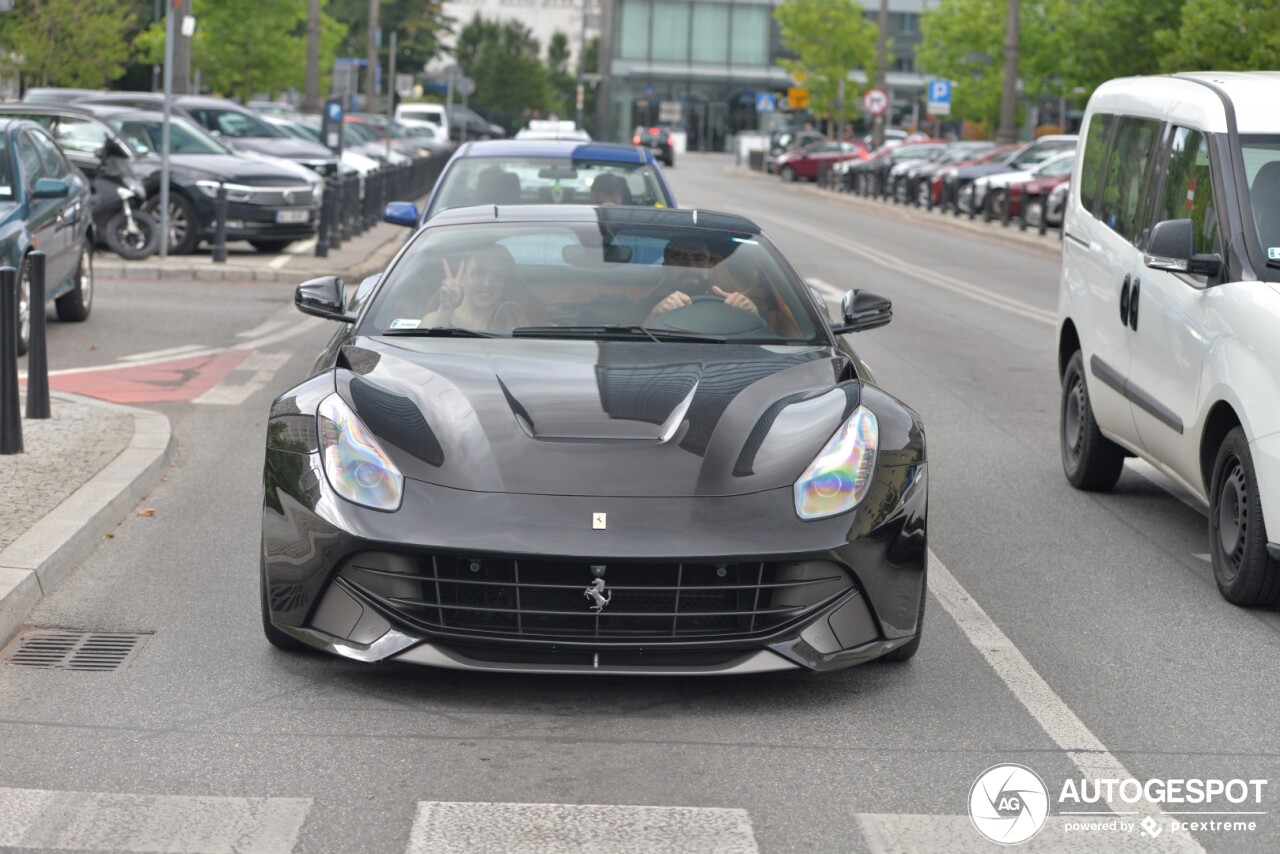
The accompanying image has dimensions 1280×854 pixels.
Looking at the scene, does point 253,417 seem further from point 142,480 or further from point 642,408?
point 642,408

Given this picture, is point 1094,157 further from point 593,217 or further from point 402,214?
point 402,214

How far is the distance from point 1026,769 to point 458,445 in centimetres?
180

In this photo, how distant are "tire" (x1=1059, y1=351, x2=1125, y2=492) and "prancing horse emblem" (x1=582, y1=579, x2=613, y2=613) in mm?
4293

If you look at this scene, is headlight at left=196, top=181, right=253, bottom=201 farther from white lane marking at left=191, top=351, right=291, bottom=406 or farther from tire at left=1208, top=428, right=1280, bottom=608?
tire at left=1208, top=428, right=1280, bottom=608

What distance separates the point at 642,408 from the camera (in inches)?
223

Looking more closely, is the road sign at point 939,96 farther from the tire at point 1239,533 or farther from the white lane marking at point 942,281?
the tire at point 1239,533

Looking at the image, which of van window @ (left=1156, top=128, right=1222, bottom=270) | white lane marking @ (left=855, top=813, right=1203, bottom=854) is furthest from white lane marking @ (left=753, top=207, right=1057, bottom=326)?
white lane marking @ (left=855, top=813, right=1203, bottom=854)

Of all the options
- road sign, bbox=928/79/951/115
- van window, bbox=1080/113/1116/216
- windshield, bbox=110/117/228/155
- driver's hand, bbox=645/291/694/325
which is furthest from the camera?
road sign, bbox=928/79/951/115

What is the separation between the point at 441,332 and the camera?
647 cm

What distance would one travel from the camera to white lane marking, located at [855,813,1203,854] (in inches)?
172

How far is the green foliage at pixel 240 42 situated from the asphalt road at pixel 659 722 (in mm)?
52287

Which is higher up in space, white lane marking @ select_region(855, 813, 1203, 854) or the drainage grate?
white lane marking @ select_region(855, 813, 1203, 854)

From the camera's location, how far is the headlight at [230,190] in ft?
69.4

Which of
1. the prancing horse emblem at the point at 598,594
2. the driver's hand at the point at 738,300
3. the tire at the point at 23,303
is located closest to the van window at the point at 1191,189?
the driver's hand at the point at 738,300
